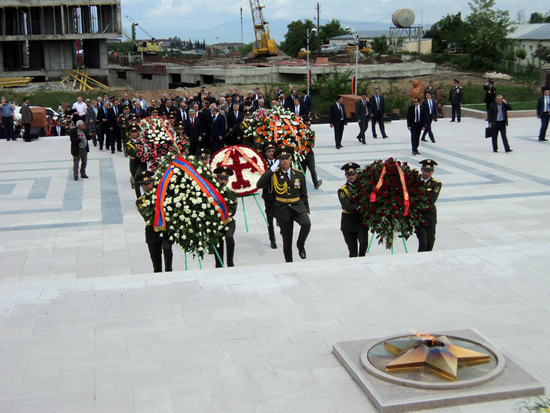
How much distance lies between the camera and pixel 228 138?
18.2 metres

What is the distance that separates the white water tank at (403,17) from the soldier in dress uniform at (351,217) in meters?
65.6

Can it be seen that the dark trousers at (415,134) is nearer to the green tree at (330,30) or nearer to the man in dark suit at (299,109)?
the man in dark suit at (299,109)

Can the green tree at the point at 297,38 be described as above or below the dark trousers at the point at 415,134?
above

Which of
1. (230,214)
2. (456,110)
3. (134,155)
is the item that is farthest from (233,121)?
(456,110)

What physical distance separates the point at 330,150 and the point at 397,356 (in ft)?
47.9

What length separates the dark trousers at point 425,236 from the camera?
945cm

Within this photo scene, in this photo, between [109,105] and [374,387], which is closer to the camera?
[374,387]

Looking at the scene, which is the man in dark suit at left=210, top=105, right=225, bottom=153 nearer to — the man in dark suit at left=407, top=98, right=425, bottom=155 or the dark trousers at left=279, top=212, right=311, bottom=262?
the man in dark suit at left=407, top=98, right=425, bottom=155

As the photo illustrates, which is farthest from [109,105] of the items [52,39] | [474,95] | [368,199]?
[52,39]

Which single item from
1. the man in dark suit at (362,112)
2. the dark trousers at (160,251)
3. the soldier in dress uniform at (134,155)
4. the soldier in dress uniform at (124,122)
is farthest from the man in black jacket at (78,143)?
the man in dark suit at (362,112)

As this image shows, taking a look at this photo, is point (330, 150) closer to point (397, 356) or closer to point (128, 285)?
point (128, 285)

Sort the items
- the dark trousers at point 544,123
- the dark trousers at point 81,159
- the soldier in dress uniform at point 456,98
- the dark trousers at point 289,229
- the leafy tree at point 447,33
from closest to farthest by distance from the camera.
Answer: the dark trousers at point 289,229 → the dark trousers at point 81,159 → the dark trousers at point 544,123 → the soldier in dress uniform at point 456,98 → the leafy tree at point 447,33

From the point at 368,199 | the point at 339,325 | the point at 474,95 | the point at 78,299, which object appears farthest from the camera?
the point at 474,95

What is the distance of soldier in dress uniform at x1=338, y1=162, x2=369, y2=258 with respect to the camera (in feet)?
29.9
